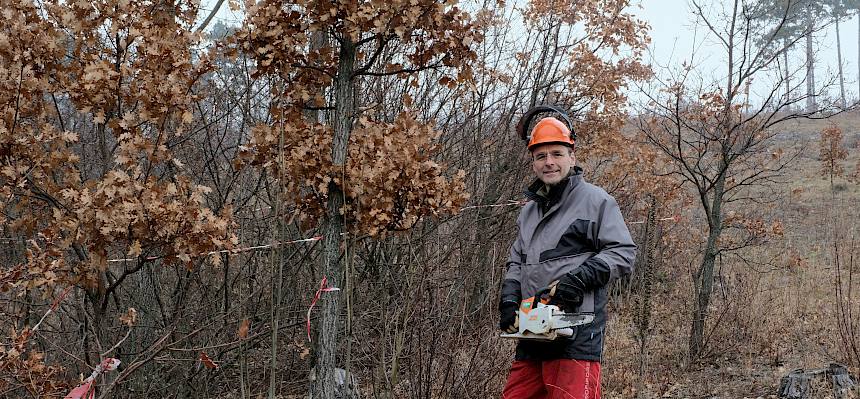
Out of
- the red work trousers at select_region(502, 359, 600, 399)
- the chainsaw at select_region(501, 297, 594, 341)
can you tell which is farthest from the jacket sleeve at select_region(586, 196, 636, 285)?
the red work trousers at select_region(502, 359, 600, 399)

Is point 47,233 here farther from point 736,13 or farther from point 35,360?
point 736,13

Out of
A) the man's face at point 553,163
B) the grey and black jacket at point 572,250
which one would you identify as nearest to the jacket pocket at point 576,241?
the grey and black jacket at point 572,250

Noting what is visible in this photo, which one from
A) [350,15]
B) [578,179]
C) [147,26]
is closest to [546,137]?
[578,179]

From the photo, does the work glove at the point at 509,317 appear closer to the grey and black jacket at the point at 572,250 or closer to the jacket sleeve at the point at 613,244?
the grey and black jacket at the point at 572,250

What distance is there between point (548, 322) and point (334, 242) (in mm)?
1333

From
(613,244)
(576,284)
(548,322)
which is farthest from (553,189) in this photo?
(548,322)

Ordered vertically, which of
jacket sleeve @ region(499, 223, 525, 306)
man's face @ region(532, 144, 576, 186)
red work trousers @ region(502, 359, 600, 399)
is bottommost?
red work trousers @ region(502, 359, 600, 399)

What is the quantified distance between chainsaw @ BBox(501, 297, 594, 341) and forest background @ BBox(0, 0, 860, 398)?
1.97 feet

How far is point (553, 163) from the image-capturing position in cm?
322

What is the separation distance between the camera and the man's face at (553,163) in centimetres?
322

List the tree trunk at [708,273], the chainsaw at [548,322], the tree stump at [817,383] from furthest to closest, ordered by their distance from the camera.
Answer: the tree trunk at [708,273]
the tree stump at [817,383]
the chainsaw at [548,322]

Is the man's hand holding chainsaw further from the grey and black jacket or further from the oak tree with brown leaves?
the oak tree with brown leaves

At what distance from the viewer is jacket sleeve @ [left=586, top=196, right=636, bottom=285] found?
9.59 ft

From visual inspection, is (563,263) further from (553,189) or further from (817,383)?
(817,383)
